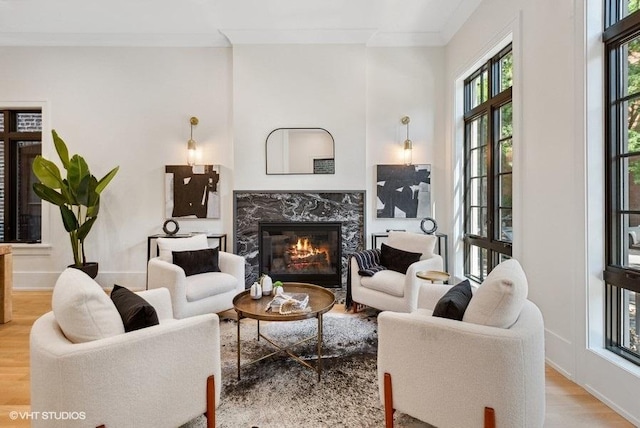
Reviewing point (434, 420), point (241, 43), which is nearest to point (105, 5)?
point (241, 43)

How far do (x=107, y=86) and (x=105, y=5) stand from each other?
118 cm

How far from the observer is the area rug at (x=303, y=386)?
1905 mm

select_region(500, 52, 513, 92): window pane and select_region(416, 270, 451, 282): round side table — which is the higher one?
select_region(500, 52, 513, 92): window pane

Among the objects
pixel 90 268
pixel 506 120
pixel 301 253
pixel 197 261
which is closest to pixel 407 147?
pixel 506 120

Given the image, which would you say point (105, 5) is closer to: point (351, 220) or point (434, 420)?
point (351, 220)

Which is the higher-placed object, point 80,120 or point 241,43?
point 241,43

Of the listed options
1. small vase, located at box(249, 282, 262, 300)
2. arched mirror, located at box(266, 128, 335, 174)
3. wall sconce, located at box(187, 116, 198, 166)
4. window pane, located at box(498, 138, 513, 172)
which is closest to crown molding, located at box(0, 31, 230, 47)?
wall sconce, located at box(187, 116, 198, 166)

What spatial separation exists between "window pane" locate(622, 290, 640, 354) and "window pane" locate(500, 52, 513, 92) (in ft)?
7.45

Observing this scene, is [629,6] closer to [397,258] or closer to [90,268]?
[397,258]

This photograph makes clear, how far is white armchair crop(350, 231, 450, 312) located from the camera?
3.15m

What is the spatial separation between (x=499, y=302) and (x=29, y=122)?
6.49 meters

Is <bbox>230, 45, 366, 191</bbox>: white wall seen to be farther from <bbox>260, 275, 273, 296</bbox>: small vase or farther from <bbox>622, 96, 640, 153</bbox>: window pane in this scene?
<bbox>622, 96, 640, 153</bbox>: window pane

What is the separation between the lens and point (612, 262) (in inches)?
86.3

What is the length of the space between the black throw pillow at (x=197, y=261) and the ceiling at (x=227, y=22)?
3.00 meters
